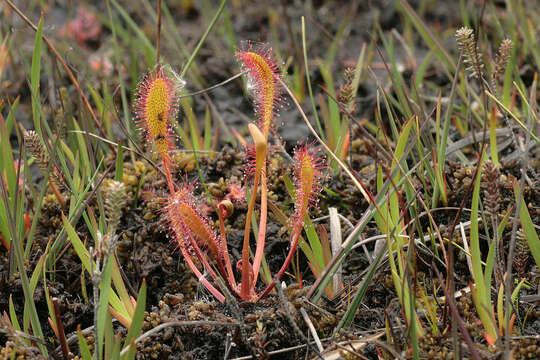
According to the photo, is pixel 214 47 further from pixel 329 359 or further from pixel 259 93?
pixel 329 359

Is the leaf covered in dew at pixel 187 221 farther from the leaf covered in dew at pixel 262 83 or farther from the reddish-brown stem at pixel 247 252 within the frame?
the leaf covered in dew at pixel 262 83

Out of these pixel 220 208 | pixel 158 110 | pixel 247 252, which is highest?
pixel 158 110

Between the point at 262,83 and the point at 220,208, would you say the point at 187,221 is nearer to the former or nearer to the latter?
the point at 220,208

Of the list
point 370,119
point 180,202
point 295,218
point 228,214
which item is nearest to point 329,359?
point 295,218

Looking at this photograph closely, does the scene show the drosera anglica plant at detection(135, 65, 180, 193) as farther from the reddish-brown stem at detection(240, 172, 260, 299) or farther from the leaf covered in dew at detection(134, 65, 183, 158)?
the reddish-brown stem at detection(240, 172, 260, 299)

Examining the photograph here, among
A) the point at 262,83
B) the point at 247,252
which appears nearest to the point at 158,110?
the point at 262,83

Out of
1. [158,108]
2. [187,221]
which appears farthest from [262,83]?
[187,221]

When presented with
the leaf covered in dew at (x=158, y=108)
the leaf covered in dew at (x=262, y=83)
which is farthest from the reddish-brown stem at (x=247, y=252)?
the leaf covered in dew at (x=158, y=108)

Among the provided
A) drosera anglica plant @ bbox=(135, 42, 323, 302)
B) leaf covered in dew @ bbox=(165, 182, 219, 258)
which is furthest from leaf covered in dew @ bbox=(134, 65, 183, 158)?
leaf covered in dew @ bbox=(165, 182, 219, 258)

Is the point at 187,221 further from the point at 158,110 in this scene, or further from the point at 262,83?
the point at 262,83

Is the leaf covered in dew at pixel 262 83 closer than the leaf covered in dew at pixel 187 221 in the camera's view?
No

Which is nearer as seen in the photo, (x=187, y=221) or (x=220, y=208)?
(x=187, y=221)

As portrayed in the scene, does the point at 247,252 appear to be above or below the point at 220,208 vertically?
below
